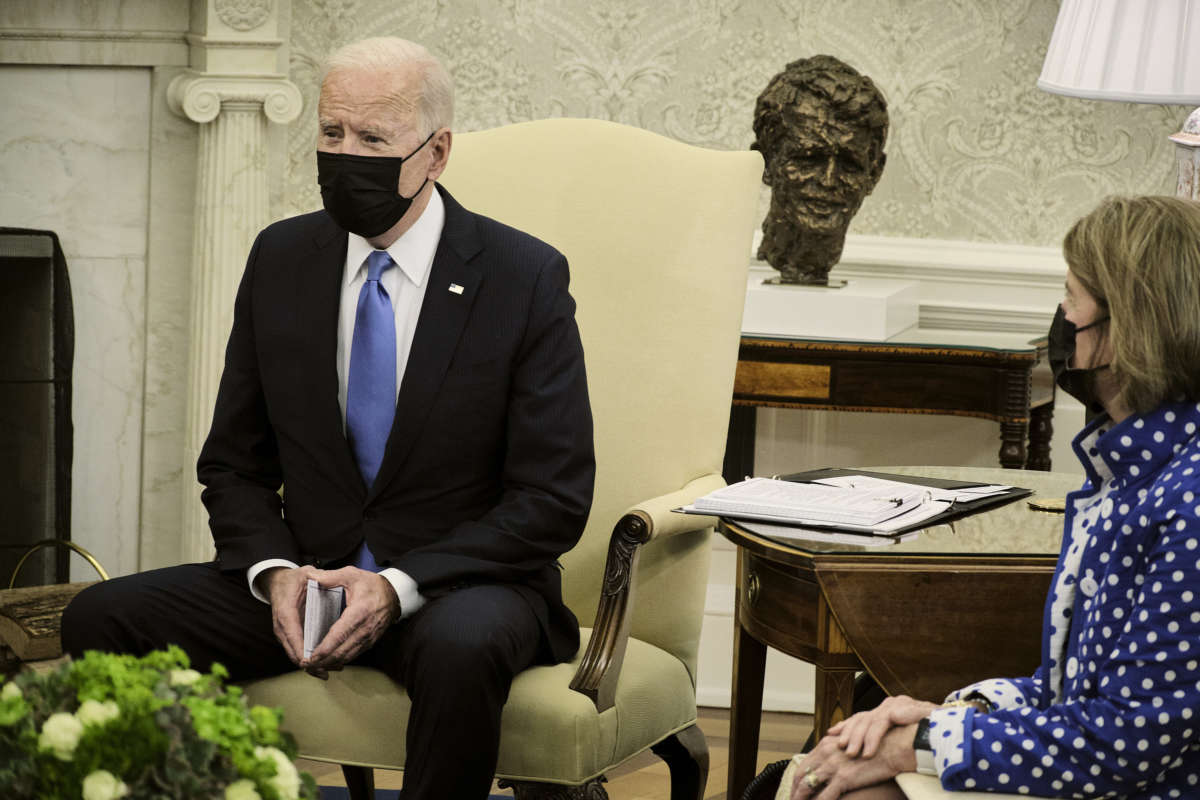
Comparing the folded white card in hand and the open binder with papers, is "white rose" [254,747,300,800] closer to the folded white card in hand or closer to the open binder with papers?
the folded white card in hand

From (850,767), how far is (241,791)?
76 centimetres

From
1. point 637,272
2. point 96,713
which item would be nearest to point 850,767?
point 96,713

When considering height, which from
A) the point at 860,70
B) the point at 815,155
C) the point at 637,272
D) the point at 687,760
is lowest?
the point at 687,760

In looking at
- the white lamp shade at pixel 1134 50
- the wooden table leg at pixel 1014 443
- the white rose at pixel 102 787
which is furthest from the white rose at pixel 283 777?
the wooden table leg at pixel 1014 443

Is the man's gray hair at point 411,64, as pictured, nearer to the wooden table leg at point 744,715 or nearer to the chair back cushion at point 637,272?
the chair back cushion at point 637,272

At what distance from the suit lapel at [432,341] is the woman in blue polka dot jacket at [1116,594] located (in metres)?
0.81

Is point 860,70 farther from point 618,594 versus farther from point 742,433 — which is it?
point 618,594

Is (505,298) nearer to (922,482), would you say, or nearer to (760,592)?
(760,592)

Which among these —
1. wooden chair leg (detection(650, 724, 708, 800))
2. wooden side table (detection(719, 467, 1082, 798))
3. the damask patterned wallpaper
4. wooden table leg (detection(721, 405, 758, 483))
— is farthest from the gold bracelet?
the damask patterned wallpaper

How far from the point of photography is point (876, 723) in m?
1.65

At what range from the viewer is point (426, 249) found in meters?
2.29

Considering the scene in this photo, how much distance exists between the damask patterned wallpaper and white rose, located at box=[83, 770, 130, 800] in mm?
3272

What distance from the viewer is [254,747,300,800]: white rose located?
1.16m

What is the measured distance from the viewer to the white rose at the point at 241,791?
113cm
